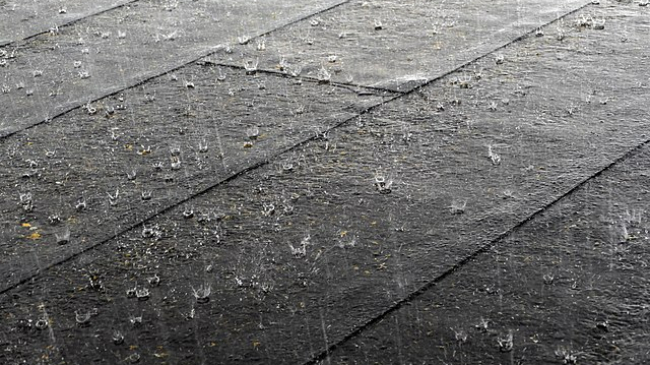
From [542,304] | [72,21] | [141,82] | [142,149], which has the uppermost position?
[72,21]

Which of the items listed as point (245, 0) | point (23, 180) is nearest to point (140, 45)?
point (245, 0)

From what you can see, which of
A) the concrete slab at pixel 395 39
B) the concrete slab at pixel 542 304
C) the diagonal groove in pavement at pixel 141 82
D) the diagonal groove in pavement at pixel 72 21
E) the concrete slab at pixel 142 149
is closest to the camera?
the concrete slab at pixel 542 304

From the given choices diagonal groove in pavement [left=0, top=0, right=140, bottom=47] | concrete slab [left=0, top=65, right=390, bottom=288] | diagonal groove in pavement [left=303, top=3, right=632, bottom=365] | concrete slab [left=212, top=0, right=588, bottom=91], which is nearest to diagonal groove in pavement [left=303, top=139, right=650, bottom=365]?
diagonal groove in pavement [left=303, top=3, right=632, bottom=365]

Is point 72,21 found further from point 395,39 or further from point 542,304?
point 542,304

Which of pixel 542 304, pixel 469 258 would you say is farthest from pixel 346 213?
pixel 542 304

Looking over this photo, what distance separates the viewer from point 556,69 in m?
6.82

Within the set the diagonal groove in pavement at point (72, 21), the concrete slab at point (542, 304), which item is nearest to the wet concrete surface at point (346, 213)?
the concrete slab at point (542, 304)

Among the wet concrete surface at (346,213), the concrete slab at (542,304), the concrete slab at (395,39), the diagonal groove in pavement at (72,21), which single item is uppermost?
the diagonal groove in pavement at (72,21)

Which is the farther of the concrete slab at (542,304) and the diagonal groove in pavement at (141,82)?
the diagonal groove in pavement at (141,82)

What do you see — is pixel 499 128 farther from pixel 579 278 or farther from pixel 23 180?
pixel 23 180

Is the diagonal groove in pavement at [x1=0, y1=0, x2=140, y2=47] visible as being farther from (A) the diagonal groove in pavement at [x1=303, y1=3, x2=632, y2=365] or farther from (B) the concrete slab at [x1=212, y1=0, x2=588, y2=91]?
(A) the diagonal groove in pavement at [x1=303, y1=3, x2=632, y2=365]

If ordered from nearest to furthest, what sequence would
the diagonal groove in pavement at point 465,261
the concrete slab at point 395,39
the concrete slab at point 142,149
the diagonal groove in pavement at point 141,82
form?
the diagonal groove in pavement at point 465,261 → the concrete slab at point 142,149 → the diagonal groove in pavement at point 141,82 → the concrete slab at point 395,39

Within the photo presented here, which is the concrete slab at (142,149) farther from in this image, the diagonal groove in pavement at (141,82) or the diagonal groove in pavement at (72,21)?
the diagonal groove in pavement at (72,21)

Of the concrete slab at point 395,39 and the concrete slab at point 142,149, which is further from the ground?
the concrete slab at point 395,39
